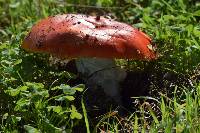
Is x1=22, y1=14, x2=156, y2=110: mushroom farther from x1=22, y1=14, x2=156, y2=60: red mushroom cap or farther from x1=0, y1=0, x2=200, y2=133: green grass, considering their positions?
x1=0, y1=0, x2=200, y2=133: green grass

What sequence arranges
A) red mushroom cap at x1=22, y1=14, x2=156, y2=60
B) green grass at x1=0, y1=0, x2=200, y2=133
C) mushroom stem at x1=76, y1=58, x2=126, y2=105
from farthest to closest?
mushroom stem at x1=76, y1=58, x2=126, y2=105 → red mushroom cap at x1=22, y1=14, x2=156, y2=60 → green grass at x1=0, y1=0, x2=200, y2=133

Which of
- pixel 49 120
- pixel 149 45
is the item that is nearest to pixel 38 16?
pixel 149 45

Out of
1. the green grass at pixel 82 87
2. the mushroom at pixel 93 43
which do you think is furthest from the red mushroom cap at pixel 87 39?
the green grass at pixel 82 87

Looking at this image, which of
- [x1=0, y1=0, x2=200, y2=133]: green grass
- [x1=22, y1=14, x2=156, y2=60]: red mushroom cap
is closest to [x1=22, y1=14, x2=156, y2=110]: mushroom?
[x1=22, y1=14, x2=156, y2=60]: red mushroom cap

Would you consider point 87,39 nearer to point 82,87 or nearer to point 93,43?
point 93,43

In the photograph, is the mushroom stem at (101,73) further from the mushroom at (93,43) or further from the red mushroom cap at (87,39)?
the red mushroom cap at (87,39)

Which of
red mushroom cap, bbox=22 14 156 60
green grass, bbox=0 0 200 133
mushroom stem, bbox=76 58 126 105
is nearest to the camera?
green grass, bbox=0 0 200 133
